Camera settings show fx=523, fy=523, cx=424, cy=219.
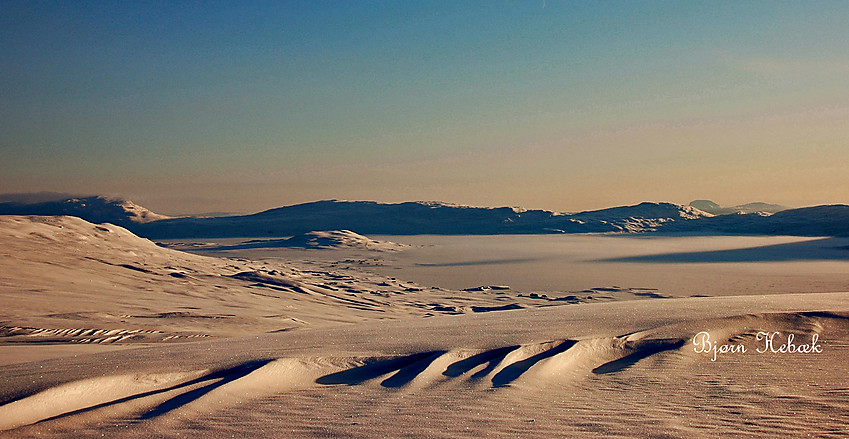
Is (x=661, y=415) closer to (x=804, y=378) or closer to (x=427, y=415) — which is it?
(x=427, y=415)

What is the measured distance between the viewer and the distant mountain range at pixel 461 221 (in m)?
52.1

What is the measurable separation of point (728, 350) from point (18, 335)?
262 inches

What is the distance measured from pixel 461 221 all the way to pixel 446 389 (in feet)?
215

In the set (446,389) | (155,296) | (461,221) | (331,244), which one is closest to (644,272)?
(155,296)

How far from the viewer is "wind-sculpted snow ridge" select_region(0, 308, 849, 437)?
2.68 metres

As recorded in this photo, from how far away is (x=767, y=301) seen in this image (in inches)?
257

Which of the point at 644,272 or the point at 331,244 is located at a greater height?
the point at 331,244

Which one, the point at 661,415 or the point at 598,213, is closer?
the point at 661,415

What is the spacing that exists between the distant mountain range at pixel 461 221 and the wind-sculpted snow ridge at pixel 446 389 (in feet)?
161

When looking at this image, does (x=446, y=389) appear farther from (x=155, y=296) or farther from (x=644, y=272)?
(x=644, y=272)

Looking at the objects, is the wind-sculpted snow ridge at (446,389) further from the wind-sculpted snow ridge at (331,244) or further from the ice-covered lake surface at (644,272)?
the wind-sculpted snow ridge at (331,244)

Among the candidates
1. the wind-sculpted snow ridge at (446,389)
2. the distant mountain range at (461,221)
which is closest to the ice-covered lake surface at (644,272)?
the wind-sculpted snow ridge at (446,389)

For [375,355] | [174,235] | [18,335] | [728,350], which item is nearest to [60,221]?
[18,335]

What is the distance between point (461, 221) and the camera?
6869 centimetres
